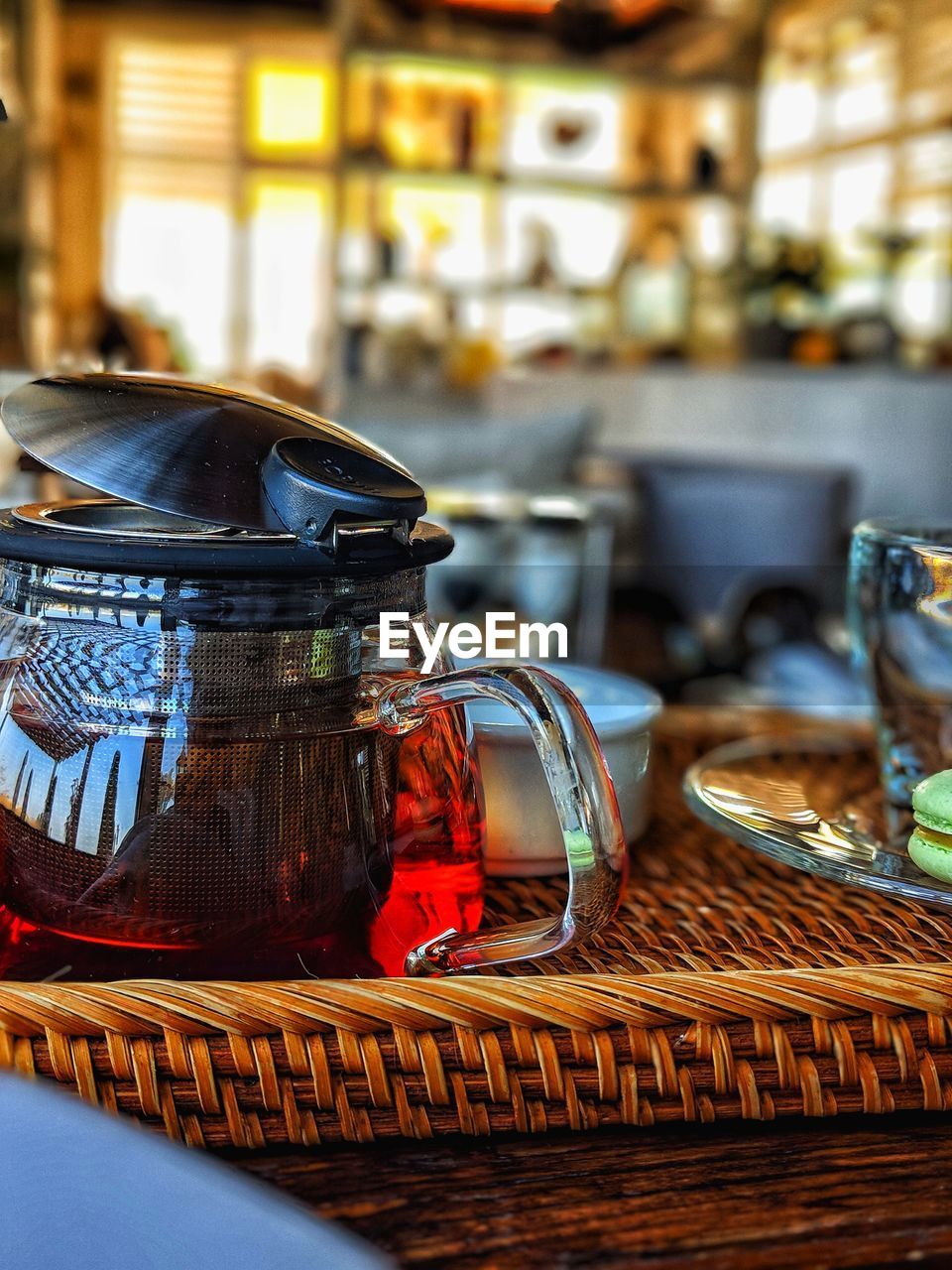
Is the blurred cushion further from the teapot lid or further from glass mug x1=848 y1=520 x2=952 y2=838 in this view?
the teapot lid

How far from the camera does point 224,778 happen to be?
336 mm

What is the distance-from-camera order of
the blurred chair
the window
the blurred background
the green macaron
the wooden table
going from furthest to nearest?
the window
the blurred background
the blurred chair
the green macaron
the wooden table

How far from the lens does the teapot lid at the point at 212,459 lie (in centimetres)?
32

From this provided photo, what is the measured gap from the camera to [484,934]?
1.22 ft

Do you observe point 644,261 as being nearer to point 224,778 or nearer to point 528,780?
point 528,780

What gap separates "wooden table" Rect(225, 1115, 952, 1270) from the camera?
0.94 feet

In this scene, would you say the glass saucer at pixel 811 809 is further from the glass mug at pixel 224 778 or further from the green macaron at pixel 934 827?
the glass mug at pixel 224 778

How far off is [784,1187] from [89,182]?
6142 millimetres

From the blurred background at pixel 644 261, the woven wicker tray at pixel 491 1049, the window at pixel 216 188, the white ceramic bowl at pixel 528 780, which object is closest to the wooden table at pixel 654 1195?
the woven wicker tray at pixel 491 1049

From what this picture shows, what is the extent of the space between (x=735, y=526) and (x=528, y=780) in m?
3.06

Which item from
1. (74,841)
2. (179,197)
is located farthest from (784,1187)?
(179,197)

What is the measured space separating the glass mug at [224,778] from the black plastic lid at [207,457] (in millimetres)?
21

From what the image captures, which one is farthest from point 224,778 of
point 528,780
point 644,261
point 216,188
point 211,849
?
point 216,188

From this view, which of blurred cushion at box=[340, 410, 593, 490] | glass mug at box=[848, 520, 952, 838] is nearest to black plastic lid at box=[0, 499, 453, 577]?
glass mug at box=[848, 520, 952, 838]
